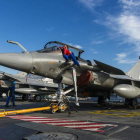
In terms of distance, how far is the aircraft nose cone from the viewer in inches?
228

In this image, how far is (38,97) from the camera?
19.5 metres

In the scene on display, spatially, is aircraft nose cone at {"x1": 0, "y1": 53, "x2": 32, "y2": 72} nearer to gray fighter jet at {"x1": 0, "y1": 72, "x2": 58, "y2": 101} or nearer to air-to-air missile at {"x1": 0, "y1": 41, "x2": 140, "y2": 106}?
air-to-air missile at {"x1": 0, "y1": 41, "x2": 140, "y2": 106}

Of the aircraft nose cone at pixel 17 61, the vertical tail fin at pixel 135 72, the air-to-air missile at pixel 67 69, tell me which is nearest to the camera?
the aircraft nose cone at pixel 17 61

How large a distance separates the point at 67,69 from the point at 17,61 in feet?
8.31

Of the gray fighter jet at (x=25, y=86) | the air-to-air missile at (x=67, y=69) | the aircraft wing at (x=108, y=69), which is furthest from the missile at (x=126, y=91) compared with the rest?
the gray fighter jet at (x=25, y=86)

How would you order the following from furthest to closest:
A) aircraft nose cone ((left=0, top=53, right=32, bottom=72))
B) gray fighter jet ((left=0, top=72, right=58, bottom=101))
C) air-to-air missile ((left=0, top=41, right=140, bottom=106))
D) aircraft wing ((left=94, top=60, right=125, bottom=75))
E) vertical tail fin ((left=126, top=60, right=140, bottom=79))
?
1. gray fighter jet ((left=0, top=72, right=58, bottom=101))
2. vertical tail fin ((left=126, top=60, right=140, bottom=79))
3. aircraft wing ((left=94, top=60, right=125, bottom=75))
4. air-to-air missile ((left=0, top=41, right=140, bottom=106))
5. aircraft nose cone ((left=0, top=53, right=32, bottom=72))

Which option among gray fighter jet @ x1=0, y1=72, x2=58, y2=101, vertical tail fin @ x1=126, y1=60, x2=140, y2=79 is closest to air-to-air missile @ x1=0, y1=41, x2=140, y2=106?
vertical tail fin @ x1=126, y1=60, x2=140, y2=79

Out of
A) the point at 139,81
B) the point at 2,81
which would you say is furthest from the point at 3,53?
the point at 2,81

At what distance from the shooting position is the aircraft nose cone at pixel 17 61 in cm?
580

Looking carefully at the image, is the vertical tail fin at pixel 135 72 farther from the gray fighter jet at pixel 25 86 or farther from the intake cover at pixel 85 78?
the gray fighter jet at pixel 25 86

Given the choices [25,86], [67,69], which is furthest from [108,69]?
[25,86]

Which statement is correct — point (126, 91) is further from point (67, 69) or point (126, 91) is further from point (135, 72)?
point (135, 72)

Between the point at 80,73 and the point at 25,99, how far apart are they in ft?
42.5

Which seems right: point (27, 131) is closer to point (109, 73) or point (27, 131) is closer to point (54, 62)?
point (54, 62)
